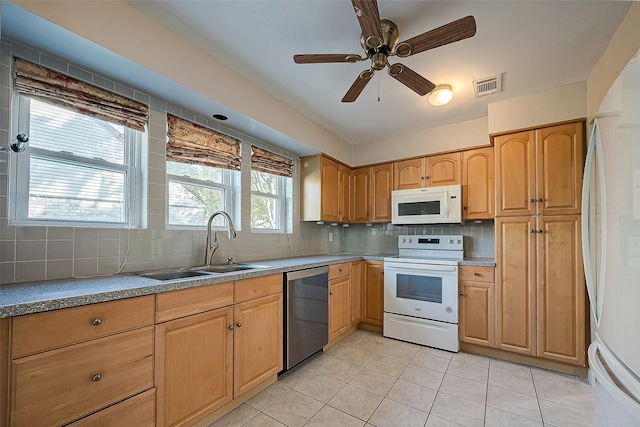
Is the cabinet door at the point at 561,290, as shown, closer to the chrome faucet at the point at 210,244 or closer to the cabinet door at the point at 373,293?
the cabinet door at the point at 373,293

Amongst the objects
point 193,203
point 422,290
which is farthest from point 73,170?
point 422,290

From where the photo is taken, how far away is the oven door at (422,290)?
9.11 ft

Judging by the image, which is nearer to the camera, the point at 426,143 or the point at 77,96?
the point at 77,96

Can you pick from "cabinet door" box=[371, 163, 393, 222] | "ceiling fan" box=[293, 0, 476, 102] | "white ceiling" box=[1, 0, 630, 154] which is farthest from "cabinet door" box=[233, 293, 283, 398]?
"cabinet door" box=[371, 163, 393, 222]

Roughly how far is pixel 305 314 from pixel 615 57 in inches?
111

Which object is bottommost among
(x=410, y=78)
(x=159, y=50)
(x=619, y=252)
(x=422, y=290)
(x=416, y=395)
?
(x=416, y=395)

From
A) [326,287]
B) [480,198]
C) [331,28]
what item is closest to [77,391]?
[326,287]

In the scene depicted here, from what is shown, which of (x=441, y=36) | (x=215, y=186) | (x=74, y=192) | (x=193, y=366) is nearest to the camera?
(x=441, y=36)

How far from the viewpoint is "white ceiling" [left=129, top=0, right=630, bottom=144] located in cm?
155

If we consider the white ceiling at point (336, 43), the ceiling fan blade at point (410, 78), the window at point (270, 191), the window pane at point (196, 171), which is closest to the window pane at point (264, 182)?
the window at point (270, 191)

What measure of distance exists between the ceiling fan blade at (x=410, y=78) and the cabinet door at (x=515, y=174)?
50.3 inches

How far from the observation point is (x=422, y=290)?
2947 mm

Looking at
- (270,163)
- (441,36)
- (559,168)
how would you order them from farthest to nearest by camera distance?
(270,163)
(559,168)
(441,36)

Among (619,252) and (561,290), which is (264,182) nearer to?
(619,252)
